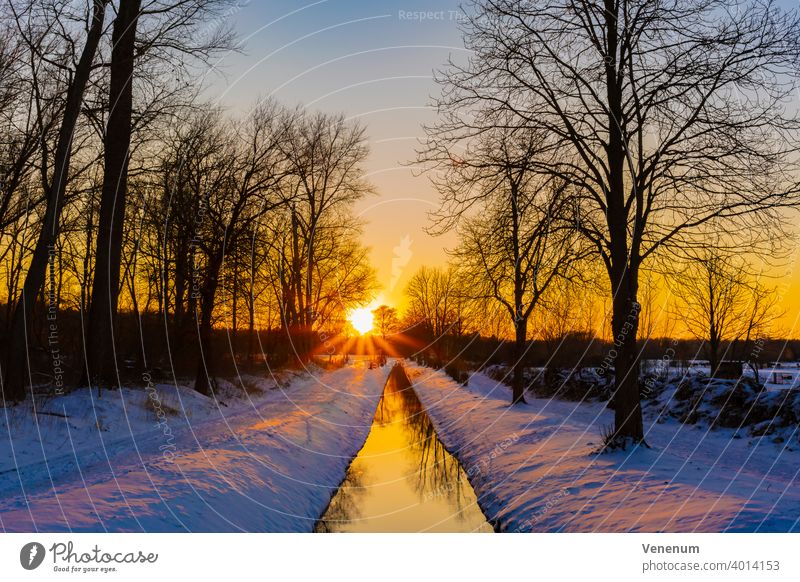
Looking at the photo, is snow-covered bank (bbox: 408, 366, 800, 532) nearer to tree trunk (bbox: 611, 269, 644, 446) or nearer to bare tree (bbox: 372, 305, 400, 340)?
tree trunk (bbox: 611, 269, 644, 446)

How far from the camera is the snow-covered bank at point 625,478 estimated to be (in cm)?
732

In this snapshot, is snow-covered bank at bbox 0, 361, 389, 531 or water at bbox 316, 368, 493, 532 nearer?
snow-covered bank at bbox 0, 361, 389, 531

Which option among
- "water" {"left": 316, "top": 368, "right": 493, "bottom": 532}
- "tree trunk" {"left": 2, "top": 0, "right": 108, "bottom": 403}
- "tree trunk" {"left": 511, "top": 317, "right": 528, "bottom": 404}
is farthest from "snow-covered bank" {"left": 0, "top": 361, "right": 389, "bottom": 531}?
"tree trunk" {"left": 511, "top": 317, "right": 528, "bottom": 404}

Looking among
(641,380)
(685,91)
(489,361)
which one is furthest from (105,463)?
(489,361)

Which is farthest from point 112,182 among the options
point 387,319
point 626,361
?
point 387,319

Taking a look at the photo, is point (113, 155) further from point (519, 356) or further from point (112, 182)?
point (519, 356)

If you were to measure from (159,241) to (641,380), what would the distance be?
22728 mm

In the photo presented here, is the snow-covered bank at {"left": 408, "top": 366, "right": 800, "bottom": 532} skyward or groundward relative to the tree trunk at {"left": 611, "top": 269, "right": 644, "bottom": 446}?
groundward

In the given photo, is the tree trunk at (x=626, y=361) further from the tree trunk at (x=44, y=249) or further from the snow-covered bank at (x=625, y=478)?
the tree trunk at (x=44, y=249)

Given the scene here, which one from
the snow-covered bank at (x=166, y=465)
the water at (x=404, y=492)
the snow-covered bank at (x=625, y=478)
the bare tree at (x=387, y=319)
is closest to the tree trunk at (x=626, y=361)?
the snow-covered bank at (x=625, y=478)

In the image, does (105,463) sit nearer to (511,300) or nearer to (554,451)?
(554,451)

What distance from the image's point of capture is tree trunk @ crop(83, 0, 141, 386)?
1619 centimetres

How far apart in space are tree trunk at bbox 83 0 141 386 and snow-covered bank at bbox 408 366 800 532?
33.6ft

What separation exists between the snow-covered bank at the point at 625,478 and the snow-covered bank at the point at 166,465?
3.59 metres
